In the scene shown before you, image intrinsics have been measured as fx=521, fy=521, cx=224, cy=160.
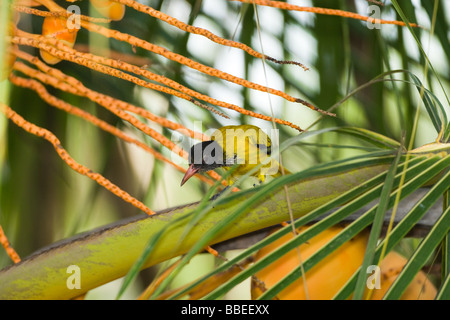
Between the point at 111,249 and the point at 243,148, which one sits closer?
the point at 111,249

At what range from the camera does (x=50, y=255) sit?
0.30m

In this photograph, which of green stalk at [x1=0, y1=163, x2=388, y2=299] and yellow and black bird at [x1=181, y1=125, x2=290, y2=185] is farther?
yellow and black bird at [x1=181, y1=125, x2=290, y2=185]

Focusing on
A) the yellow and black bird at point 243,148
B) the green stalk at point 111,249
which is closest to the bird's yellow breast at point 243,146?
the yellow and black bird at point 243,148

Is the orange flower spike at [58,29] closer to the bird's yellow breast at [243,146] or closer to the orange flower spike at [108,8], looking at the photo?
the orange flower spike at [108,8]

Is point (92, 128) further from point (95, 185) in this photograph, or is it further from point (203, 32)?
point (203, 32)

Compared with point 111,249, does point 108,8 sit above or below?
above

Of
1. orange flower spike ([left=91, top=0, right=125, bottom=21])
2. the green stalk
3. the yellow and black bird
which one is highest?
orange flower spike ([left=91, top=0, right=125, bottom=21])

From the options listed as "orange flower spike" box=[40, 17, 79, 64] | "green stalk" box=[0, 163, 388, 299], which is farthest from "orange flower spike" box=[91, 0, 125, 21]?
"green stalk" box=[0, 163, 388, 299]

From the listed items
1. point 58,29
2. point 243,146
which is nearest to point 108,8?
point 58,29

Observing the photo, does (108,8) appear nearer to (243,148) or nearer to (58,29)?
(58,29)

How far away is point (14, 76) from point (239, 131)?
0.59ft

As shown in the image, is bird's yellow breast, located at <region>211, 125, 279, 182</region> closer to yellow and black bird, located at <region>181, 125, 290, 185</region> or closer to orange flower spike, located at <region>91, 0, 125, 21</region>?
yellow and black bird, located at <region>181, 125, 290, 185</region>

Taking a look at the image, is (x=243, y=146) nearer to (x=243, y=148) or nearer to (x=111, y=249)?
(x=243, y=148)

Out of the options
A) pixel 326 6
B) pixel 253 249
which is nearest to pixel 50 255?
pixel 253 249
